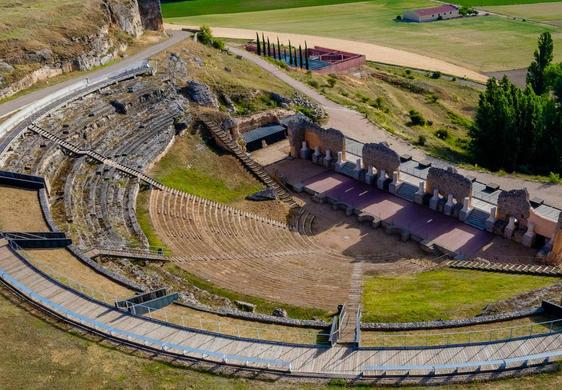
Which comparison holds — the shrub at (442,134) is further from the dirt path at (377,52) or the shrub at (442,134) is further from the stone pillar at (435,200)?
the dirt path at (377,52)

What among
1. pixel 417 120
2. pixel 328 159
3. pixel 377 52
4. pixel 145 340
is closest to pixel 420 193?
pixel 328 159

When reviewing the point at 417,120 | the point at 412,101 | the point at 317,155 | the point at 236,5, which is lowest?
the point at 417,120

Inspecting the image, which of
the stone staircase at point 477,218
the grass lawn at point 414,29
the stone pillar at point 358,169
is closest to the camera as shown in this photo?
the stone staircase at point 477,218

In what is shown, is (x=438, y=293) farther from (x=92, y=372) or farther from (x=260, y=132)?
(x=260, y=132)

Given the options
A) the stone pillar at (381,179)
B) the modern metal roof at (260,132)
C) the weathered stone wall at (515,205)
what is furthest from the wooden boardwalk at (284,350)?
the modern metal roof at (260,132)

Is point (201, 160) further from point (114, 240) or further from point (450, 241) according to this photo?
point (450, 241)

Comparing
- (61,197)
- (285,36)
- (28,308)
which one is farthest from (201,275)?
(285,36)

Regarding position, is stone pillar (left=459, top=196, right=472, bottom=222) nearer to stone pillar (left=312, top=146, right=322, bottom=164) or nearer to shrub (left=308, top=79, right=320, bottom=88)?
stone pillar (left=312, top=146, right=322, bottom=164)
